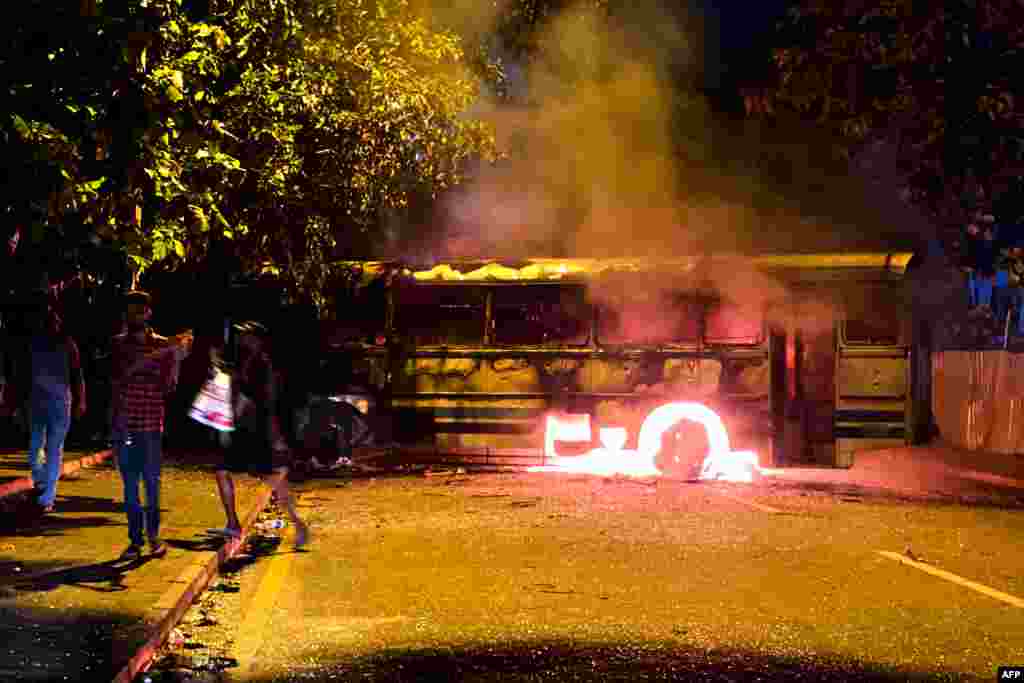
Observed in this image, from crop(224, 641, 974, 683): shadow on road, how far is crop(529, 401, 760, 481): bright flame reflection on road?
899 centimetres

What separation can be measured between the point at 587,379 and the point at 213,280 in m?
6.75

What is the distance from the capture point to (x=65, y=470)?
15570 mm

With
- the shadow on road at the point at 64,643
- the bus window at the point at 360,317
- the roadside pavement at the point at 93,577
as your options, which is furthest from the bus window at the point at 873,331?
the shadow on road at the point at 64,643

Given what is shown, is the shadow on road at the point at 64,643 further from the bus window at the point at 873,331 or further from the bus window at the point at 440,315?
the bus window at the point at 873,331

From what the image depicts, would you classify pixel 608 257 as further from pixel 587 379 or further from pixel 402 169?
pixel 402 169

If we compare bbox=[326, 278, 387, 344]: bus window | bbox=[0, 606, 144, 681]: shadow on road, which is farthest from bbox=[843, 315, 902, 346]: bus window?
bbox=[0, 606, 144, 681]: shadow on road

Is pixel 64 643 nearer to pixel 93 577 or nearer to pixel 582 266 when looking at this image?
pixel 93 577

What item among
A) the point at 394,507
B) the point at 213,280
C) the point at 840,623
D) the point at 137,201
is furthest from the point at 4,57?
the point at 213,280

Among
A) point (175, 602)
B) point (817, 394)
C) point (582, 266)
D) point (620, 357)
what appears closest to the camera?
point (175, 602)

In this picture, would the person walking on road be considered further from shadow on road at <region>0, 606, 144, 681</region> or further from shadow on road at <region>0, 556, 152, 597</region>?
shadow on road at <region>0, 606, 144, 681</region>

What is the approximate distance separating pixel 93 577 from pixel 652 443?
875cm

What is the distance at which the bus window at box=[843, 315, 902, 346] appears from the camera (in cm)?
1535

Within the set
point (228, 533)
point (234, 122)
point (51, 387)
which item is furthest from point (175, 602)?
point (234, 122)

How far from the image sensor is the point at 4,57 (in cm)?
878
